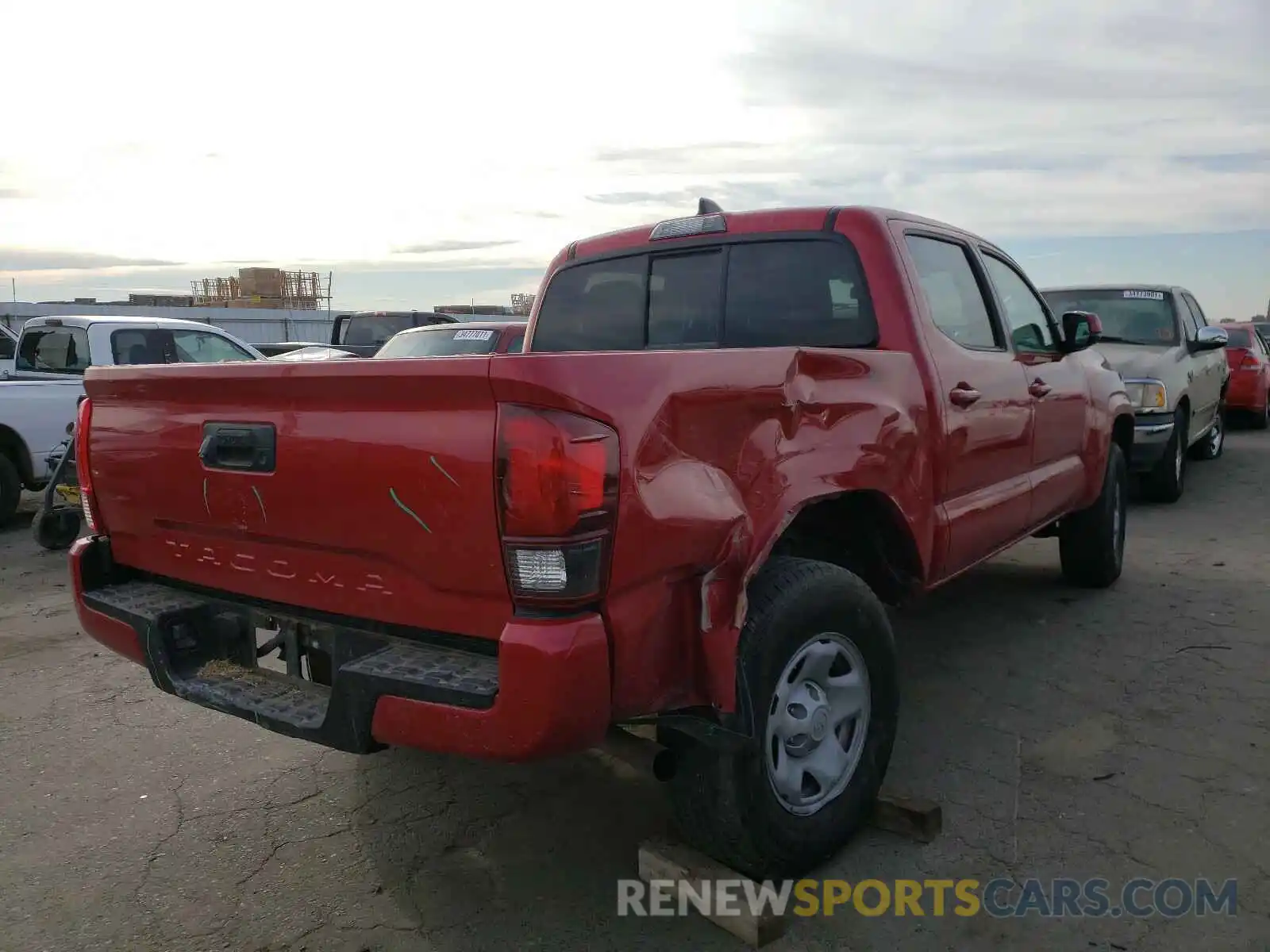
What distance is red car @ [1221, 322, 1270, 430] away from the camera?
1312cm

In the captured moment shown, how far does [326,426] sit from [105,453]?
1045 mm

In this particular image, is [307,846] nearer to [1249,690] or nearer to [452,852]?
[452,852]

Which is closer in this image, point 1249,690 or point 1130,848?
point 1130,848

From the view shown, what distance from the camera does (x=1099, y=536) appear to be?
5.46 metres

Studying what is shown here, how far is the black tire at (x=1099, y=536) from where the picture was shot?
543cm

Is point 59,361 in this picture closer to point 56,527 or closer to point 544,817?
point 56,527

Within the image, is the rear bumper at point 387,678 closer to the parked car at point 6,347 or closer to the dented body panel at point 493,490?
the dented body panel at point 493,490

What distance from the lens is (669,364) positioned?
2270 mm

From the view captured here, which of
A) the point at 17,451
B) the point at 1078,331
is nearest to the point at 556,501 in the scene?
the point at 1078,331

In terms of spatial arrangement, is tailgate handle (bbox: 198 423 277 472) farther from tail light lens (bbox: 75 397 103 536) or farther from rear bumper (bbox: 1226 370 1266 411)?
rear bumper (bbox: 1226 370 1266 411)

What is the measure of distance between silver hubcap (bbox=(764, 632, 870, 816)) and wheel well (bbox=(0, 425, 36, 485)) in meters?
7.83

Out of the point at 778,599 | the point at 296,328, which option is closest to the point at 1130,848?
the point at 778,599

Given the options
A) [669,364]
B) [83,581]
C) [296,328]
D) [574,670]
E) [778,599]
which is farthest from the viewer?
[296,328]

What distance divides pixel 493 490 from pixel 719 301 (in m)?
1.94
